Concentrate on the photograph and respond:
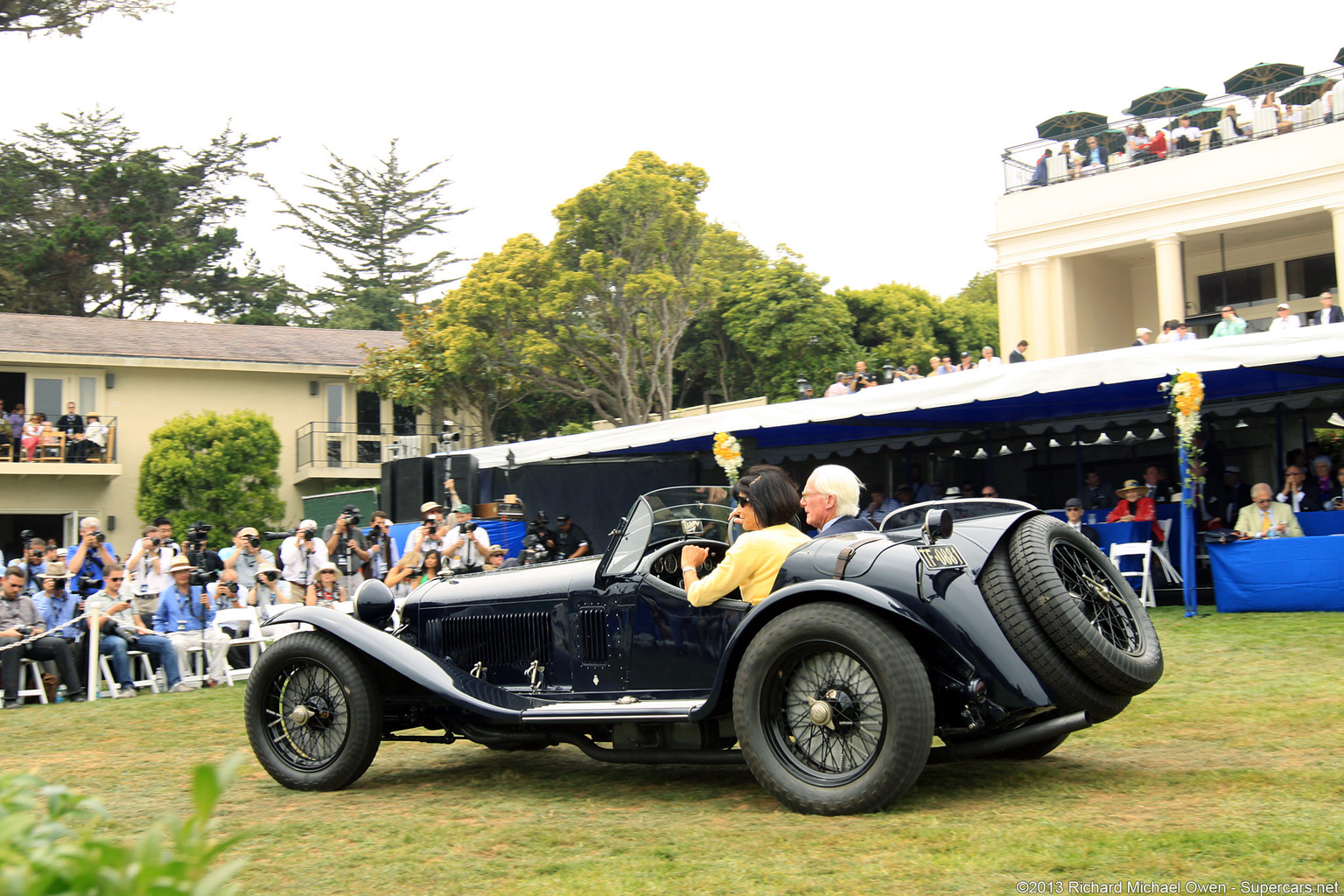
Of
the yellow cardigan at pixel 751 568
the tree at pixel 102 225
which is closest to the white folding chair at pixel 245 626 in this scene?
the yellow cardigan at pixel 751 568

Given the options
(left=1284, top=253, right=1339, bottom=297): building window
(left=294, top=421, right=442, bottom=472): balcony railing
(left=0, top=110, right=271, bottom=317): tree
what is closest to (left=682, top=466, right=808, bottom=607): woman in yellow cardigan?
(left=1284, top=253, right=1339, bottom=297): building window

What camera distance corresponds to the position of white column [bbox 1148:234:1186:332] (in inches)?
997

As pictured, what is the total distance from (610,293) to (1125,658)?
25.8m

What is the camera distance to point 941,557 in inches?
177

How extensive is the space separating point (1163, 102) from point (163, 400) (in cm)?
2661

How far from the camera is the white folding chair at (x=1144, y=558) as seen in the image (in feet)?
39.1

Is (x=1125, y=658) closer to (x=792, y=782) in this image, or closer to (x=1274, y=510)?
(x=792, y=782)

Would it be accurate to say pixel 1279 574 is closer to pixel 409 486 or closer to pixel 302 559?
pixel 302 559

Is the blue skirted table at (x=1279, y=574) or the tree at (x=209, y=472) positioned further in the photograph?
the tree at (x=209, y=472)

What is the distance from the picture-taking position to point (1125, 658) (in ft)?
14.6

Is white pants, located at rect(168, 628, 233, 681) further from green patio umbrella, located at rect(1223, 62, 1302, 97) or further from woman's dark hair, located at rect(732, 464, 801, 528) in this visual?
green patio umbrella, located at rect(1223, 62, 1302, 97)

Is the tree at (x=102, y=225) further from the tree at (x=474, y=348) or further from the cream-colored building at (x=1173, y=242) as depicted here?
the cream-colored building at (x=1173, y=242)

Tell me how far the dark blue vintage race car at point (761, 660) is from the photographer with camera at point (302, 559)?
617 cm

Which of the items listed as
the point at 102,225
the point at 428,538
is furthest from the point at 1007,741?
the point at 102,225
